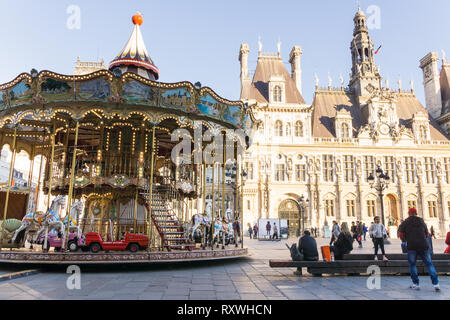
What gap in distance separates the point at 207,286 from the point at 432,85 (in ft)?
160

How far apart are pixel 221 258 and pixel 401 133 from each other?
117 feet

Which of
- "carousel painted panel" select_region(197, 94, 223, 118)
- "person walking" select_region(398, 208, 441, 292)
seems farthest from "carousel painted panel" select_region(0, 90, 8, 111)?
"person walking" select_region(398, 208, 441, 292)

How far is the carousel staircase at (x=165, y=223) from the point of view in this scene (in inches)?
453

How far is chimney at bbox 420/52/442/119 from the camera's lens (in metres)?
43.6

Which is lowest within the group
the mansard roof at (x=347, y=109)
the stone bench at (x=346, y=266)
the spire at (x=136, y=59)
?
the stone bench at (x=346, y=266)

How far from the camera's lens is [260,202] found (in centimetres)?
3562

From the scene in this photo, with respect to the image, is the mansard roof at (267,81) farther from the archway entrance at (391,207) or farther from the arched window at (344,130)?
the archway entrance at (391,207)

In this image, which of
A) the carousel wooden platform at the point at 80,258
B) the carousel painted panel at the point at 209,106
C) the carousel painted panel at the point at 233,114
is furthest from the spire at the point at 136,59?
the carousel wooden platform at the point at 80,258

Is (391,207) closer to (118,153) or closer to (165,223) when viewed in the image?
(165,223)

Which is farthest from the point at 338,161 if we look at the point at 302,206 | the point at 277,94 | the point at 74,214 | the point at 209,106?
the point at 74,214

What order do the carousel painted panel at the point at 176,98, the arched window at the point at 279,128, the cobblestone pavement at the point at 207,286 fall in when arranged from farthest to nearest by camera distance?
the arched window at the point at 279,128, the carousel painted panel at the point at 176,98, the cobblestone pavement at the point at 207,286

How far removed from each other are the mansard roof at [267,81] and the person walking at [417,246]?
32522 millimetres

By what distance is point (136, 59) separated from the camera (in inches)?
516
